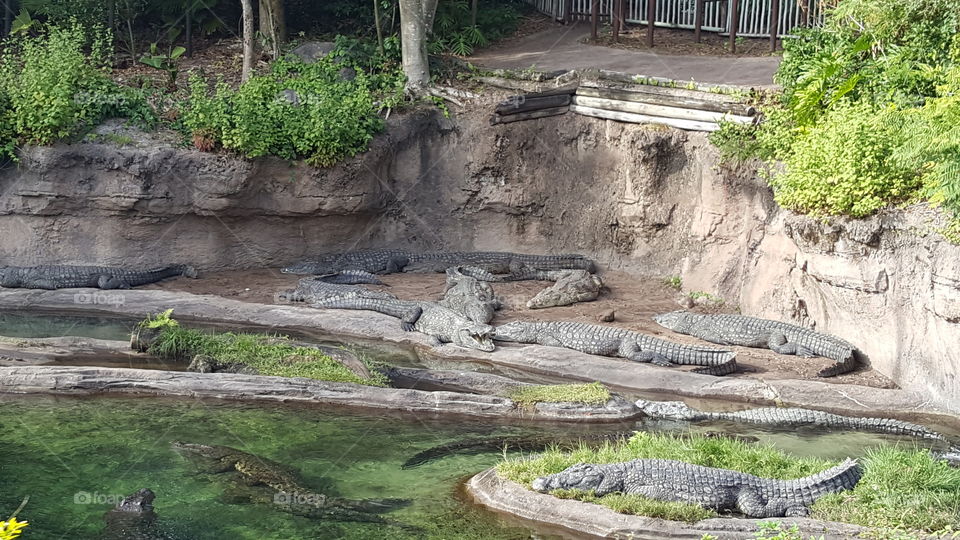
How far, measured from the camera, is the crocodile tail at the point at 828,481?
7996 mm

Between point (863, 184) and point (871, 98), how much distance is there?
171 cm

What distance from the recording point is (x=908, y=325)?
10898 millimetres

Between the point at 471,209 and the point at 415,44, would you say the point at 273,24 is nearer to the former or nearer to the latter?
the point at 415,44

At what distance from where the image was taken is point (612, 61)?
17.2 metres

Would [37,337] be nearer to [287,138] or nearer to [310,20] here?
[287,138]

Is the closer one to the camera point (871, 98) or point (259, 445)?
point (259, 445)

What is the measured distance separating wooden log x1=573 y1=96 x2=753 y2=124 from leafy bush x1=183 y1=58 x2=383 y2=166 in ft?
10.0

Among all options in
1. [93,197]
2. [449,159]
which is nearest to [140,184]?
[93,197]

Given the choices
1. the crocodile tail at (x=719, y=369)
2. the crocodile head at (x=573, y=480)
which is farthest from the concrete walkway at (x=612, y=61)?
the crocodile head at (x=573, y=480)

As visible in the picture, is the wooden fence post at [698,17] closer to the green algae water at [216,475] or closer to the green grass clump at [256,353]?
the green grass clump at [256,353]

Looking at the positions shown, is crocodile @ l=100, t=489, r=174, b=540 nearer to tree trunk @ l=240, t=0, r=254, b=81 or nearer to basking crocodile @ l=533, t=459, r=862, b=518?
basking crocodile @ l=533, t=459, r=862, b=518

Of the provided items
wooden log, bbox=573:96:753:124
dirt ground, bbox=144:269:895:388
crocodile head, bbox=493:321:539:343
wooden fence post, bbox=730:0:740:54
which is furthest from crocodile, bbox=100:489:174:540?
wooden fence post, bbox=730:0:740:54

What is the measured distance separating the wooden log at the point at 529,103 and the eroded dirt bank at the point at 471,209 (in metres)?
0.27

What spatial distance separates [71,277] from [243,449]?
5951 mm
